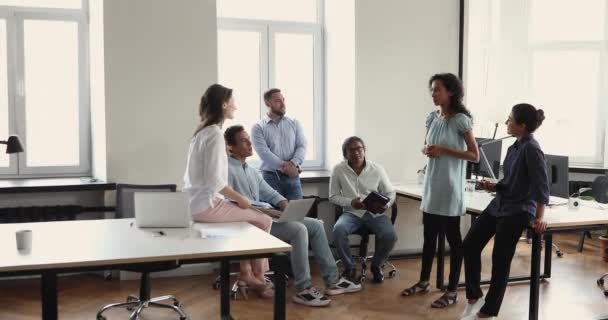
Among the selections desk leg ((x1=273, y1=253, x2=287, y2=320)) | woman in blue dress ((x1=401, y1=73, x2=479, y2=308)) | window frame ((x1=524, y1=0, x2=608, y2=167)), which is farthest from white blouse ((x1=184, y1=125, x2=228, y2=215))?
window frame ((x1=524, y1=0, x2=608, y2=167))

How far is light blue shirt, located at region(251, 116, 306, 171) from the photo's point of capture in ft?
18.2

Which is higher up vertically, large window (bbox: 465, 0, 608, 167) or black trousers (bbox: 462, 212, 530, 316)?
large window (bbox: 465, 0, 608, 167)

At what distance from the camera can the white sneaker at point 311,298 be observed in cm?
450

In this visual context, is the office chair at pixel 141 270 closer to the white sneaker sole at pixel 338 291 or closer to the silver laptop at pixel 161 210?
the silver laptop at pixel 161 210

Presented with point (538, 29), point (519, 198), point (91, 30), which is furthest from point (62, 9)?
point (538, 29)

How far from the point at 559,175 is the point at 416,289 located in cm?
132

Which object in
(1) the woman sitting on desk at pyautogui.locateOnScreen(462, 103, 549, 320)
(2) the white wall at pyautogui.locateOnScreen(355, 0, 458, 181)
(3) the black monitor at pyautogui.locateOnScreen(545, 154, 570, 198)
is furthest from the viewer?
(2) the white wall at pyautogui.locateOnScreen(355, 0, 458, 181)

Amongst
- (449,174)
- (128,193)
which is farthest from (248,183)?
(449,174)

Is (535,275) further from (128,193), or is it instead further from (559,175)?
(128,193)

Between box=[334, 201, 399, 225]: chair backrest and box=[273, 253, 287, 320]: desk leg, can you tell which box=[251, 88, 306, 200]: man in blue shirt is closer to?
box=[334, 201, 399, 225]: chair backrest

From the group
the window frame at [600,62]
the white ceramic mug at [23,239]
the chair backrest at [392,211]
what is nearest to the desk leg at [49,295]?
the white ceramic mug at [23,239]

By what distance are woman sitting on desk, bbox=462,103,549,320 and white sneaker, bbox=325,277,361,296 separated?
107cm

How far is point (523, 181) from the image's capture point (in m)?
3.85

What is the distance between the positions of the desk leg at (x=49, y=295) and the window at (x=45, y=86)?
3136 millimetres
